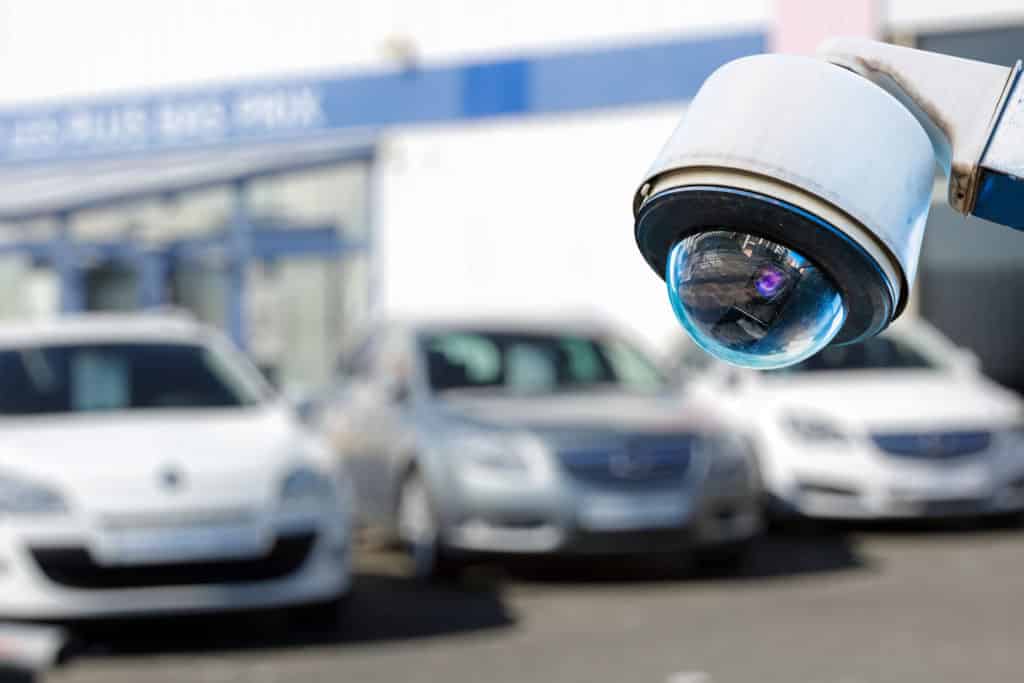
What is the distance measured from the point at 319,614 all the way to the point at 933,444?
4863 mm

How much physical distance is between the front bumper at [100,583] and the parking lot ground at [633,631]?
0.71 ft

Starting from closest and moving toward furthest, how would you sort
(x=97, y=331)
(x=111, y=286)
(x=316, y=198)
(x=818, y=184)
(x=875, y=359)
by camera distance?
(x=818, y=184)
(x=97, y=331)
(x=875, y=359)
(x=316, y=198)
(x=111, y=286)

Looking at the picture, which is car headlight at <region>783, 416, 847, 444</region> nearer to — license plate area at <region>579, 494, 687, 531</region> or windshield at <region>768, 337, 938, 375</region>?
windshield at <region>768, 337, 938, 375</region>

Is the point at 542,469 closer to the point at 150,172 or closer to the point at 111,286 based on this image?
the point at 150,172

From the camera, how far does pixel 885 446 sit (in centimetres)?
1098

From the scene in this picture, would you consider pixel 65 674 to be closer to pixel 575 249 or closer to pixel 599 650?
pixel 599 650

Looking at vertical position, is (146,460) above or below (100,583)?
above

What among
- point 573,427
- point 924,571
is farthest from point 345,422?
point 924,571

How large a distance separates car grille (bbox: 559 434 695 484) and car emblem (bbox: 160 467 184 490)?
254 centimetres

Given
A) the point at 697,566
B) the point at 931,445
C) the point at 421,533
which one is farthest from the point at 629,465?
the point at 931,445

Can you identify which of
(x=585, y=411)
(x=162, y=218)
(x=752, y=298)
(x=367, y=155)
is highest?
(x=752, y=298)

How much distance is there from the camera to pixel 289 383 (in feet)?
69.6

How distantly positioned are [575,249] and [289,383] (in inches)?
168

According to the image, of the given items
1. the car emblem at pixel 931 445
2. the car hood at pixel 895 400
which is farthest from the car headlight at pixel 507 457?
the car emblem at pixel 931 445
